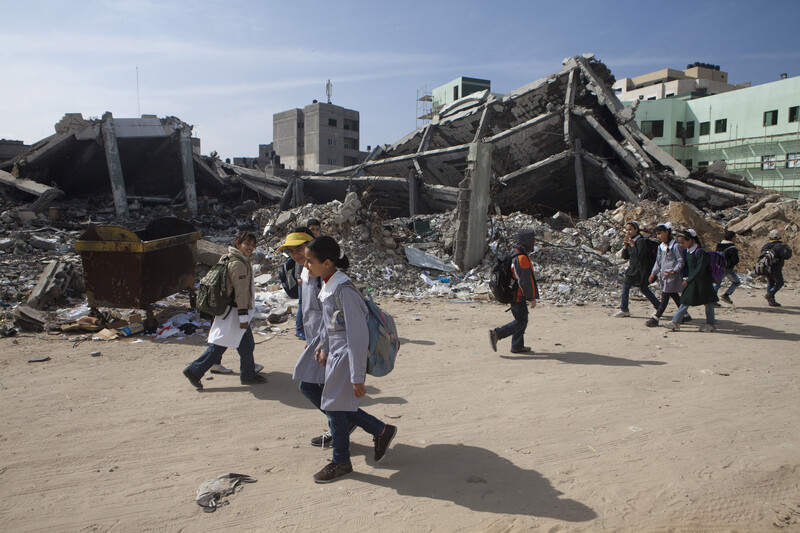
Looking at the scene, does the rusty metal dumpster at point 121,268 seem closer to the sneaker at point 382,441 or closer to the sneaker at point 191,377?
the sneaker at point 191,377

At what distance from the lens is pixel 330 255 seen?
273 cm

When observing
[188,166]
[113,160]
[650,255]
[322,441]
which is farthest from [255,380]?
[188,166]

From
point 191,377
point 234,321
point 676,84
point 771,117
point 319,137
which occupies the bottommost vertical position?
point 191,377

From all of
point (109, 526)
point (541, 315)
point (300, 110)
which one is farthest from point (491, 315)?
point (300, 110)

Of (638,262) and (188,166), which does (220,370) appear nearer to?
(638,262)

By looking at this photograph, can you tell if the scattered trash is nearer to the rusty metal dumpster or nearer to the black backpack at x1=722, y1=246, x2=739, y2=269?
the rusty metal dumpster

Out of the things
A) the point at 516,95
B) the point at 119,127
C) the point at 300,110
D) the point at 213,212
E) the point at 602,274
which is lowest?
the point at 602,274

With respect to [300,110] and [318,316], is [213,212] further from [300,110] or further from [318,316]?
[300,110]

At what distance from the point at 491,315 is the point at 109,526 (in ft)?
20.0

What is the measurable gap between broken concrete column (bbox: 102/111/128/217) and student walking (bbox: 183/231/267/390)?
519 inches

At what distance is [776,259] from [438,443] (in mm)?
7486

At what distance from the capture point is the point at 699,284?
6.25m

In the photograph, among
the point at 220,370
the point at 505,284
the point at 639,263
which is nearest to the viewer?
the point at 220,370

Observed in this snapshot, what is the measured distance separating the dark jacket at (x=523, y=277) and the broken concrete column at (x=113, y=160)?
560 inches
